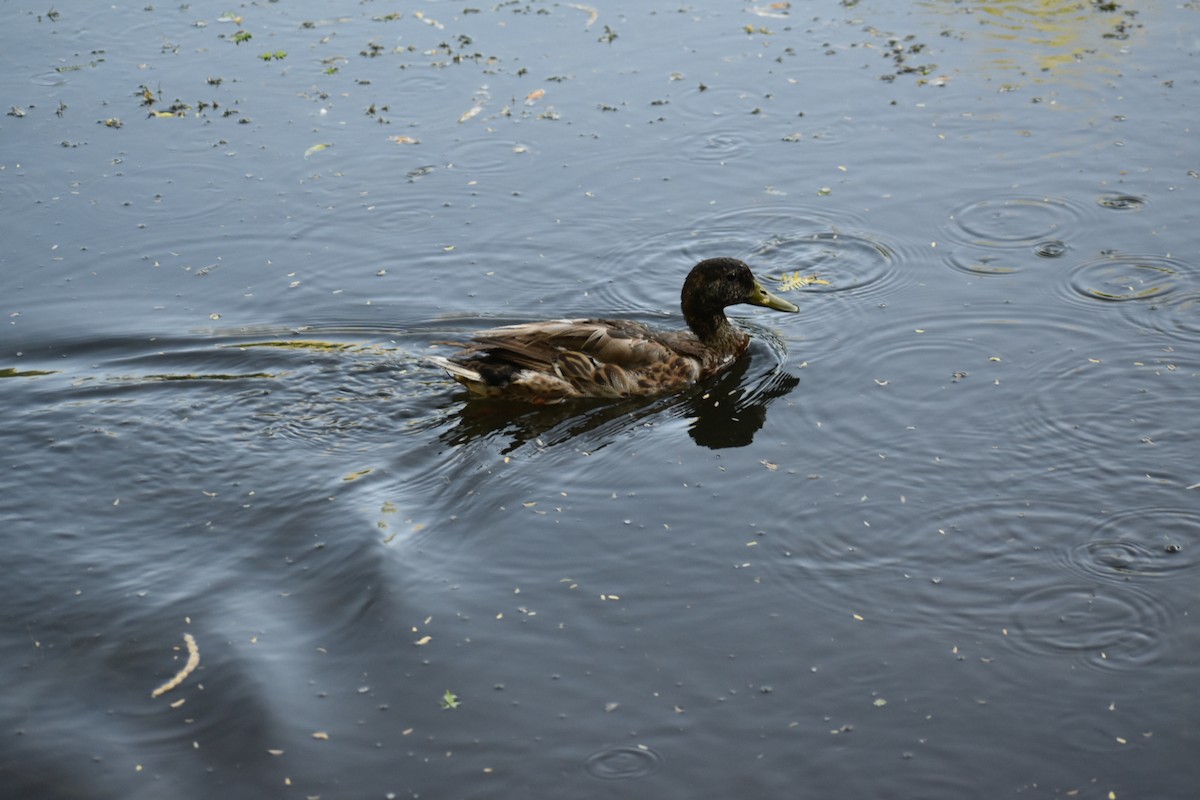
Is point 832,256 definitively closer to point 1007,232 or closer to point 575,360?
point 1007,232

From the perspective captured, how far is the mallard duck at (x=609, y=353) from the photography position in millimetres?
9195

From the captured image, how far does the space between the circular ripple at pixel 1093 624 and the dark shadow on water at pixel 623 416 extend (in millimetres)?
2446

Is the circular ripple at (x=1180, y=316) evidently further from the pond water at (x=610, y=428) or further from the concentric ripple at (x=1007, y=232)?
the concentric ripple at (x=1007, y=232)

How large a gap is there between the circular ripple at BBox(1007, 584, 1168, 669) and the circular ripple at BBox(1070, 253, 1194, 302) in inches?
144

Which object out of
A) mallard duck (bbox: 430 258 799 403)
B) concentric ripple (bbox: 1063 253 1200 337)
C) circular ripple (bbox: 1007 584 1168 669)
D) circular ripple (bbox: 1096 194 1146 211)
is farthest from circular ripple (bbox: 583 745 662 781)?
circular ripple (bbox: 1096 194 1146 211)

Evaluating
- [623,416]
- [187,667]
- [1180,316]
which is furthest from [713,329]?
[187,667]

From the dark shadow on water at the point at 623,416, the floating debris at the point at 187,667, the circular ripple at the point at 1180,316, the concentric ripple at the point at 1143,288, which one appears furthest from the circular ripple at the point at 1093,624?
the floating debris at the point at 187,667

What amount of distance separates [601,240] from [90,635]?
18.6 feet

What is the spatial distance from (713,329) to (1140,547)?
12.0ft

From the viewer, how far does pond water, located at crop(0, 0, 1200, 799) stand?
20.4 ft

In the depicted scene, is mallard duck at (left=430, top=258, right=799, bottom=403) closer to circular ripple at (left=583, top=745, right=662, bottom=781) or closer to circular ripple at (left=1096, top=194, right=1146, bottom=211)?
circular ripple at (left=1096, top=194, right=1146, bottom=211)

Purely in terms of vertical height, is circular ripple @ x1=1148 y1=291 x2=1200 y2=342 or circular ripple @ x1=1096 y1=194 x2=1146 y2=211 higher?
circular ripple @ x1=1096 y1=194 x2=1146 y2=211

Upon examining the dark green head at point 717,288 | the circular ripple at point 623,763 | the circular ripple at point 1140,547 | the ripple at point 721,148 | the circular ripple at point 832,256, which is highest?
the ripple at point 721,148

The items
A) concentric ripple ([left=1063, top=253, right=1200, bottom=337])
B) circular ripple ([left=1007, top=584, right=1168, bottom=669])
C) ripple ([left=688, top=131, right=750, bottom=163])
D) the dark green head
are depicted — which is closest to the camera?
circular ripple ([left=1007, top=584, right=1168, bottom=669])
